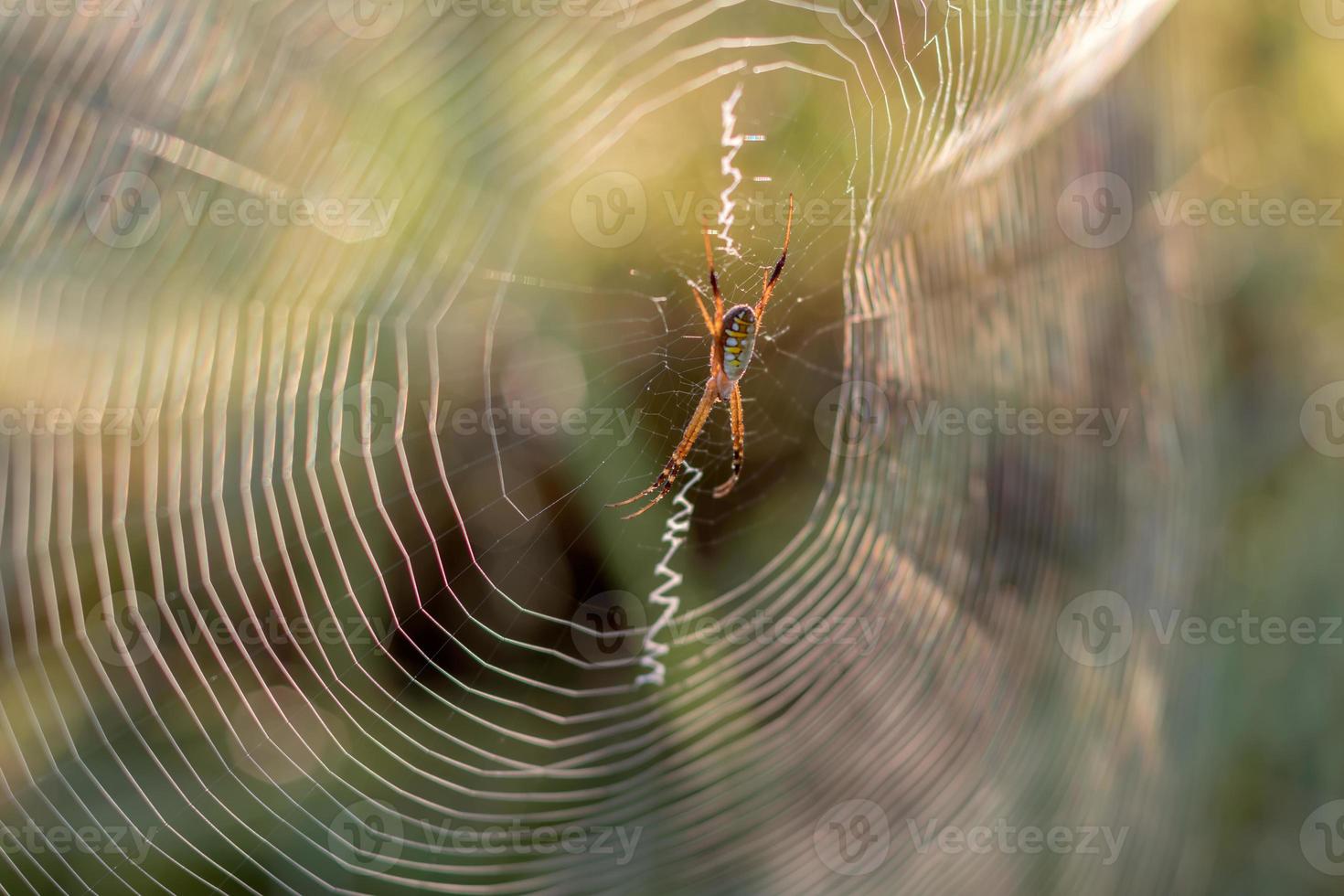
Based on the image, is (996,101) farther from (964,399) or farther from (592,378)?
(592,378)

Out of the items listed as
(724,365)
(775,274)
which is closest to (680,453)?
(724,365)

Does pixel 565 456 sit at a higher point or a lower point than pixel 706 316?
lower

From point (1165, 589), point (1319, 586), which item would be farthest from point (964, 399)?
point (1319, 586)

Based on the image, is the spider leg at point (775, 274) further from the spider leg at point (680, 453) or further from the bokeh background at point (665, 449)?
the spider leg at point (680, 453)

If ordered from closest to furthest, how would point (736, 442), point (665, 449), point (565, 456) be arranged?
point (565, 456) → point (665, 449) → point (736, 442)

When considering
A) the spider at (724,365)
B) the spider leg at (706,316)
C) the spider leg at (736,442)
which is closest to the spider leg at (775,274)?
the spider at (724,365)

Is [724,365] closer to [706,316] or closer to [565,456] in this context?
[706,316]

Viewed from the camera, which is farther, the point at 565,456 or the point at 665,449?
the point at 665,449
